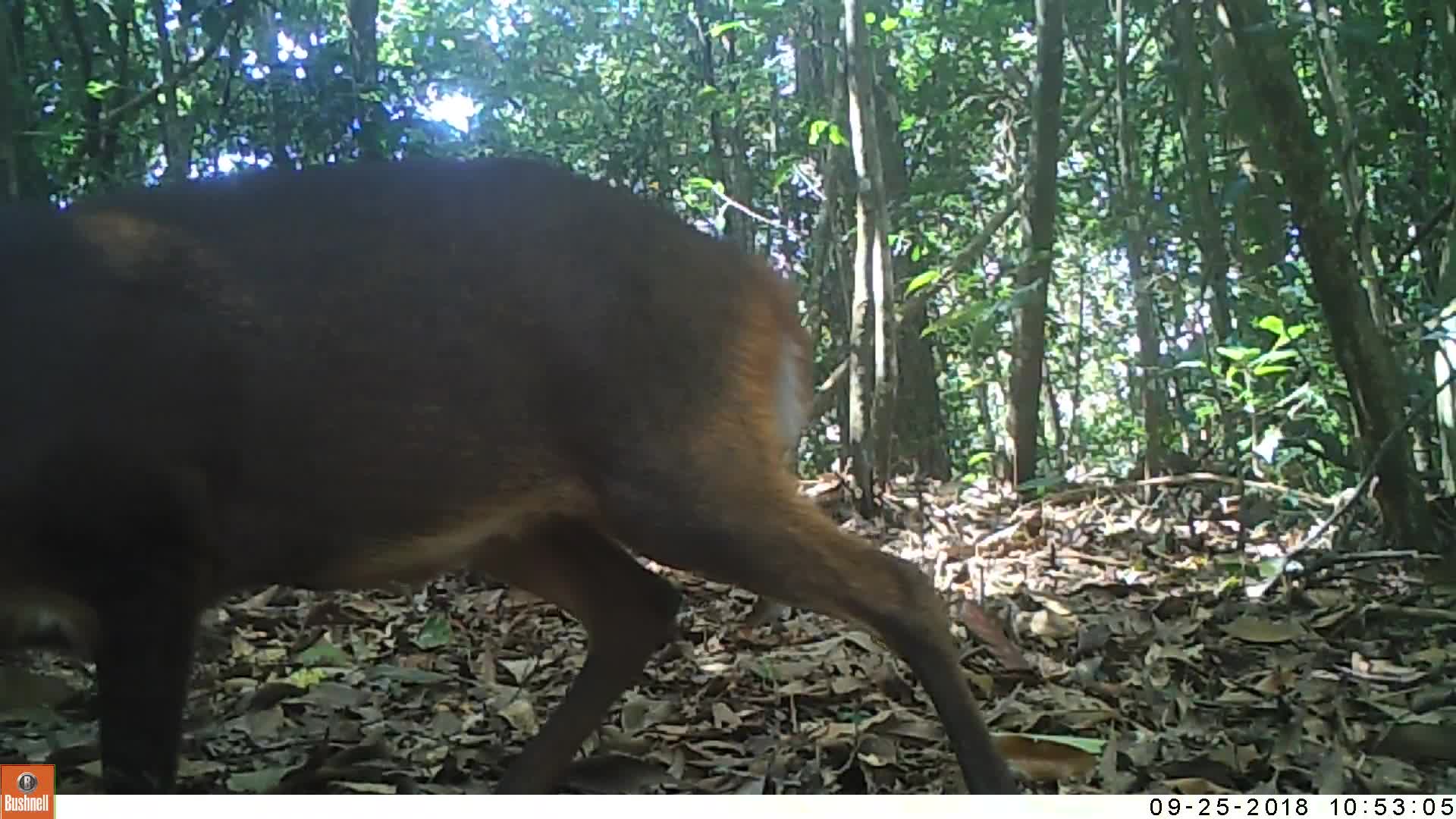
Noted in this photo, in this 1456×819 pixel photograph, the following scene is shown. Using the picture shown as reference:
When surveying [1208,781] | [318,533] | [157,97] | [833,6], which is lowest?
[1208,781]

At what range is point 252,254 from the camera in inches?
68.2

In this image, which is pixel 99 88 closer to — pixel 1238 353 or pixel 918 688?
pixel 918 688

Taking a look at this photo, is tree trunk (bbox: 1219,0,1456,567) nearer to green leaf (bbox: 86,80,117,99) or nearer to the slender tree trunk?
the slender tree trunk

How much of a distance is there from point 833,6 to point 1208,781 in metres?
1.54

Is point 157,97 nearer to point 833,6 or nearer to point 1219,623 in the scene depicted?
point 833,6

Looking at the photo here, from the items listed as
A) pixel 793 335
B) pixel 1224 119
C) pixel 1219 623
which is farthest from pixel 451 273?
pixel 1224 119

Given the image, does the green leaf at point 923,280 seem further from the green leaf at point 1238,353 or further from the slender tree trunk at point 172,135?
the slender tree trunk at point 172,135

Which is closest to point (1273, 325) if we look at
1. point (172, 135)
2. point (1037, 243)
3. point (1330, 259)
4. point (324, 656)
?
point (1330, 259)

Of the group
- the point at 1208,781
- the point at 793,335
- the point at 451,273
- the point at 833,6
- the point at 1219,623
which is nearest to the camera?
the point at 1208,781

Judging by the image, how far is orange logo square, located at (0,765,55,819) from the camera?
5.11 feet

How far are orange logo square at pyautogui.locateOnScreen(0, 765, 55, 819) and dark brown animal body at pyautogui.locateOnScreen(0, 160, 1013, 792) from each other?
0.28ft
